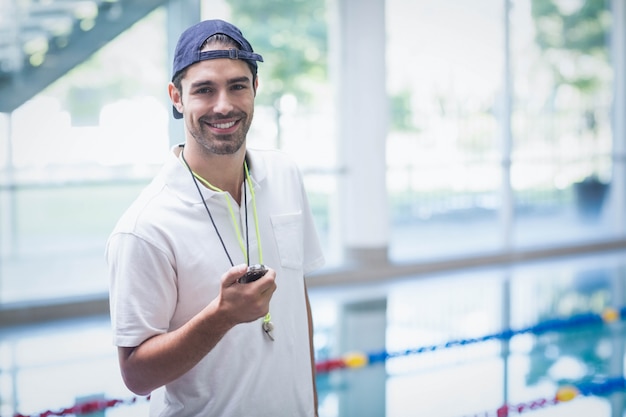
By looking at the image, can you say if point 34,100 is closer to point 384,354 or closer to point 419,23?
point 384,354

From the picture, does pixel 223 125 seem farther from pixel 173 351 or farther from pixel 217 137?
pixel 173 351

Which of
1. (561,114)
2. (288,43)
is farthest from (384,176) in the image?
(561,114)

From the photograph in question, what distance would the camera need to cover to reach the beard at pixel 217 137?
172 cm

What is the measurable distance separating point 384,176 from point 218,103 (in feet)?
19.6

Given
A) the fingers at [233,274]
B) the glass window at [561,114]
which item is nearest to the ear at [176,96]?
the fingers at [233,274]

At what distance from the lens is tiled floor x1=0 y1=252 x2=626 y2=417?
401 centimetres

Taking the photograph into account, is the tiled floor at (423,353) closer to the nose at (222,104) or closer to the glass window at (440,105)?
the glass window at (440,105)

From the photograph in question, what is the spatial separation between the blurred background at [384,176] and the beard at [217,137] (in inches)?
95.0

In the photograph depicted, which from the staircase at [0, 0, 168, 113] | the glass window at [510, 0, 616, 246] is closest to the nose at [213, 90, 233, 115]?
the staircase at [0, 0, 168, 113]

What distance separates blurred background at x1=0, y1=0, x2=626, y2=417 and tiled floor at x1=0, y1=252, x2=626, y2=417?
0.02 metres

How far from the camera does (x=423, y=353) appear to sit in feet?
16.2

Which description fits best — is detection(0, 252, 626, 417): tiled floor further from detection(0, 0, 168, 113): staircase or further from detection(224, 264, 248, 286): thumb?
detection(224, 264, 248, 286): thumb

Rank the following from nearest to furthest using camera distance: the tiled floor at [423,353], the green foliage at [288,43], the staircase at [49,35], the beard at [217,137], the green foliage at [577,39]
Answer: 1. the beard at [217,137]
2. the tiled floor at [423,353]
3. the staircase at [49,35]
4. the green foliage at [288,43]
5. the green foliage at [577,39]

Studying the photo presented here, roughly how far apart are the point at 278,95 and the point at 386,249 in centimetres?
178
